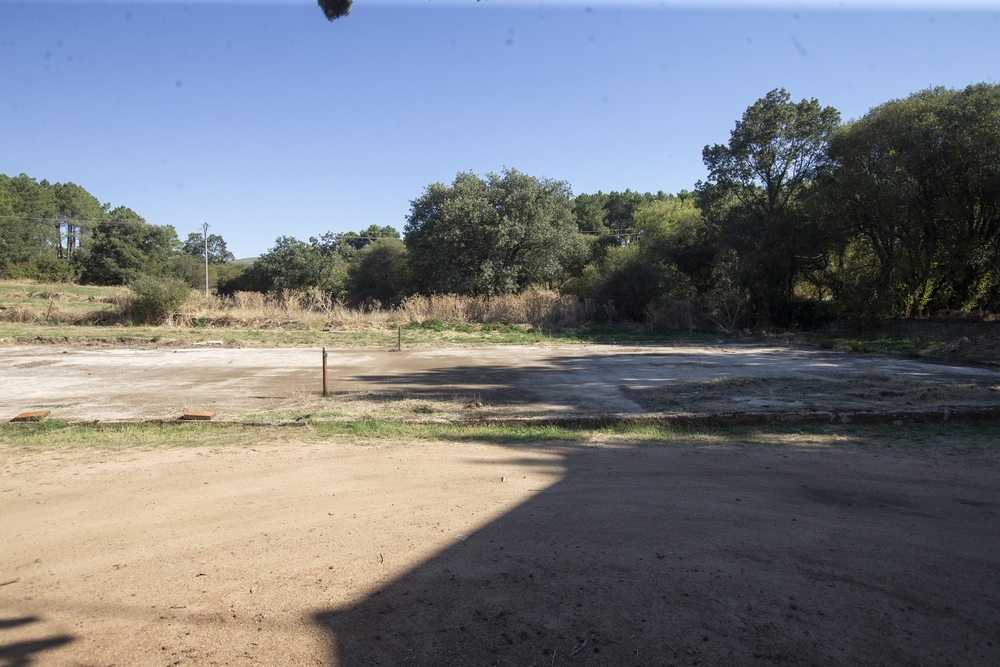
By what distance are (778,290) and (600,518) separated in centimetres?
2669

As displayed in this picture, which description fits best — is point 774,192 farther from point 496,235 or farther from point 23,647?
point 23,647

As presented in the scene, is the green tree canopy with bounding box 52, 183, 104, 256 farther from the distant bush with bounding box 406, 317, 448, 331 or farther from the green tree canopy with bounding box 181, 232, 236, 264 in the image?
the distant bush with bounding box 406, 317, 448, 331

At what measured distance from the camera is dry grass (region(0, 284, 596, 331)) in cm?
2872

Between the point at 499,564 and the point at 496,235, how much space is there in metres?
32.6

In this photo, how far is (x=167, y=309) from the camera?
93.9 feet

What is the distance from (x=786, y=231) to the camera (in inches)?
1085

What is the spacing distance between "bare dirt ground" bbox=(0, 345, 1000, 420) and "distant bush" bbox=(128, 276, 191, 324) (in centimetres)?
907

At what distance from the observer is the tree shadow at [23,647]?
2.96 meters

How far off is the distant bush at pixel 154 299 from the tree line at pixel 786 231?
48.2 ft

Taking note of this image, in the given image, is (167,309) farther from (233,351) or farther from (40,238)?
(40,238)

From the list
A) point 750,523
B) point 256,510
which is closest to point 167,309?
point 256,510

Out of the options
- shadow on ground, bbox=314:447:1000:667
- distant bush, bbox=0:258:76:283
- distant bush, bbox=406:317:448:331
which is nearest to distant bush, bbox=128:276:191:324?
distant bush, bbox=406:317:448:331

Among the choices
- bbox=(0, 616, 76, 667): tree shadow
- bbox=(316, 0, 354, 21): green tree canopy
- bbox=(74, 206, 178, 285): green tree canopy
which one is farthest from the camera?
bbox=(74, 206, 178, 285): green tree canopy

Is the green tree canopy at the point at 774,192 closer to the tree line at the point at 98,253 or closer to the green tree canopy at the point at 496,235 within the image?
the green tree canopy at the point at 496,235
